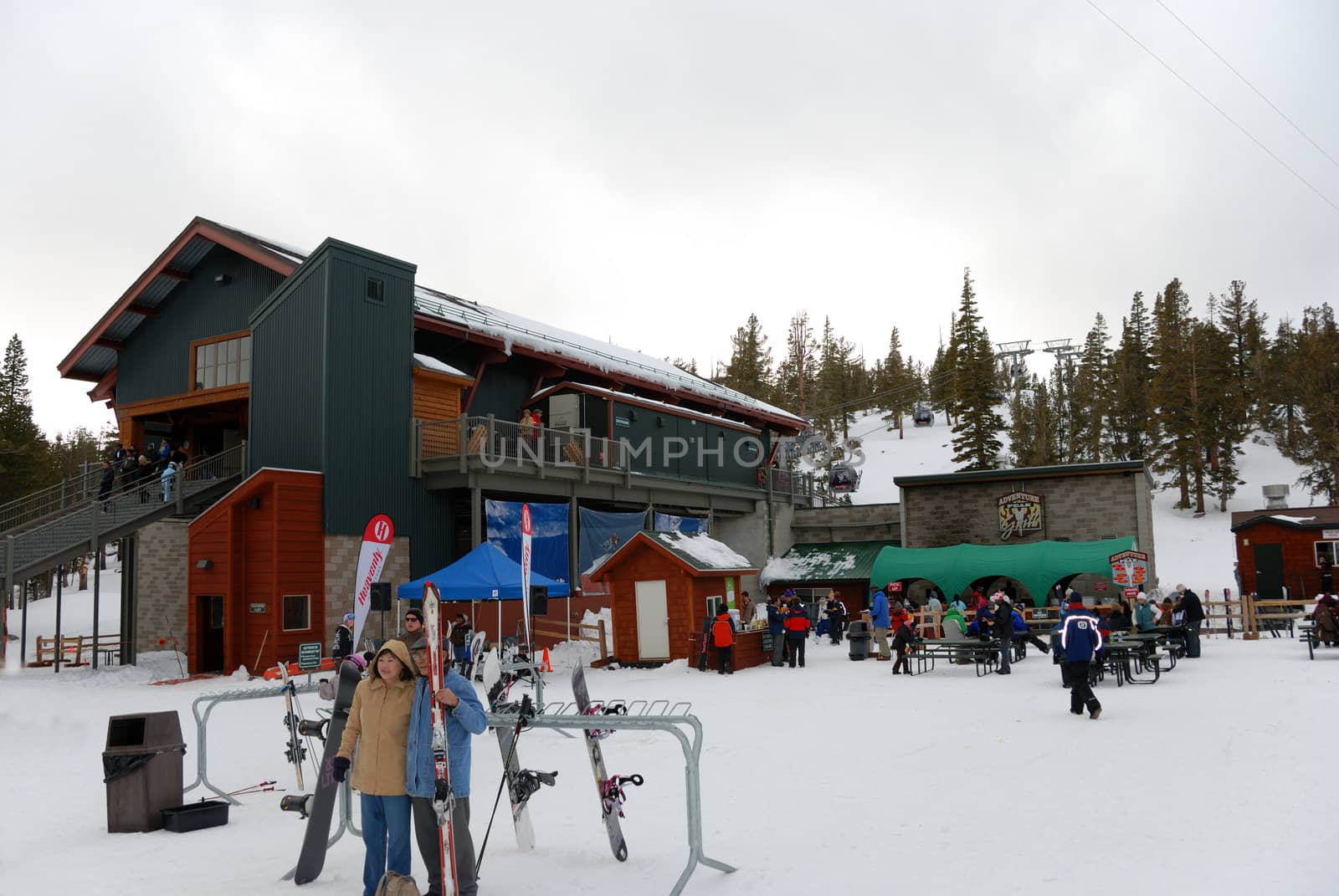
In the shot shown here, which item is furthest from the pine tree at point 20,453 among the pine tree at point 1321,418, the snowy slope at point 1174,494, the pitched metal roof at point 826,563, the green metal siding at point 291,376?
the pine tree at point 1321,418

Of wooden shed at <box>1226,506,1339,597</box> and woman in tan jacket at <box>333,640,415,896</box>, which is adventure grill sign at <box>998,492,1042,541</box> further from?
woman in tan jacket at <box>333,640,415,896</box>

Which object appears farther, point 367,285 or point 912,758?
point 367,285

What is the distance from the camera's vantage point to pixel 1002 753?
10.1 m

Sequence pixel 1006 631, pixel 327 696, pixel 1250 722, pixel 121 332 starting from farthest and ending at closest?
pixel 121 332 → pixel 1006 631 → pixel 1250 722 → pixel 327 696

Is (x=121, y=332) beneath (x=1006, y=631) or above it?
above

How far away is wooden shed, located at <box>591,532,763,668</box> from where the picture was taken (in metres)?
21.9

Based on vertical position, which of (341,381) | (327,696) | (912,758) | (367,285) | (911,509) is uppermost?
(367,285)

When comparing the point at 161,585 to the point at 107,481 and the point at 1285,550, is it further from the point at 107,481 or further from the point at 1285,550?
the point at 1285,550

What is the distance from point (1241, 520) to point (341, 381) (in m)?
30.3

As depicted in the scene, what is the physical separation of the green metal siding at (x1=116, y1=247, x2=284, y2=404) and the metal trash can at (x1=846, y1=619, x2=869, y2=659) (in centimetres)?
1825

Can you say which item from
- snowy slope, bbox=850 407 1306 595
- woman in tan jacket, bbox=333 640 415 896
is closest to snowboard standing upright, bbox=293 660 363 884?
woman in tan jacket, bbox=333 640 415 896

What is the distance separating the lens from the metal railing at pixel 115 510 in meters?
21.3

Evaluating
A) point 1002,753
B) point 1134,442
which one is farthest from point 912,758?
point 1134,442

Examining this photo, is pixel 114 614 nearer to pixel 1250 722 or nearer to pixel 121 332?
pixel 121 332
